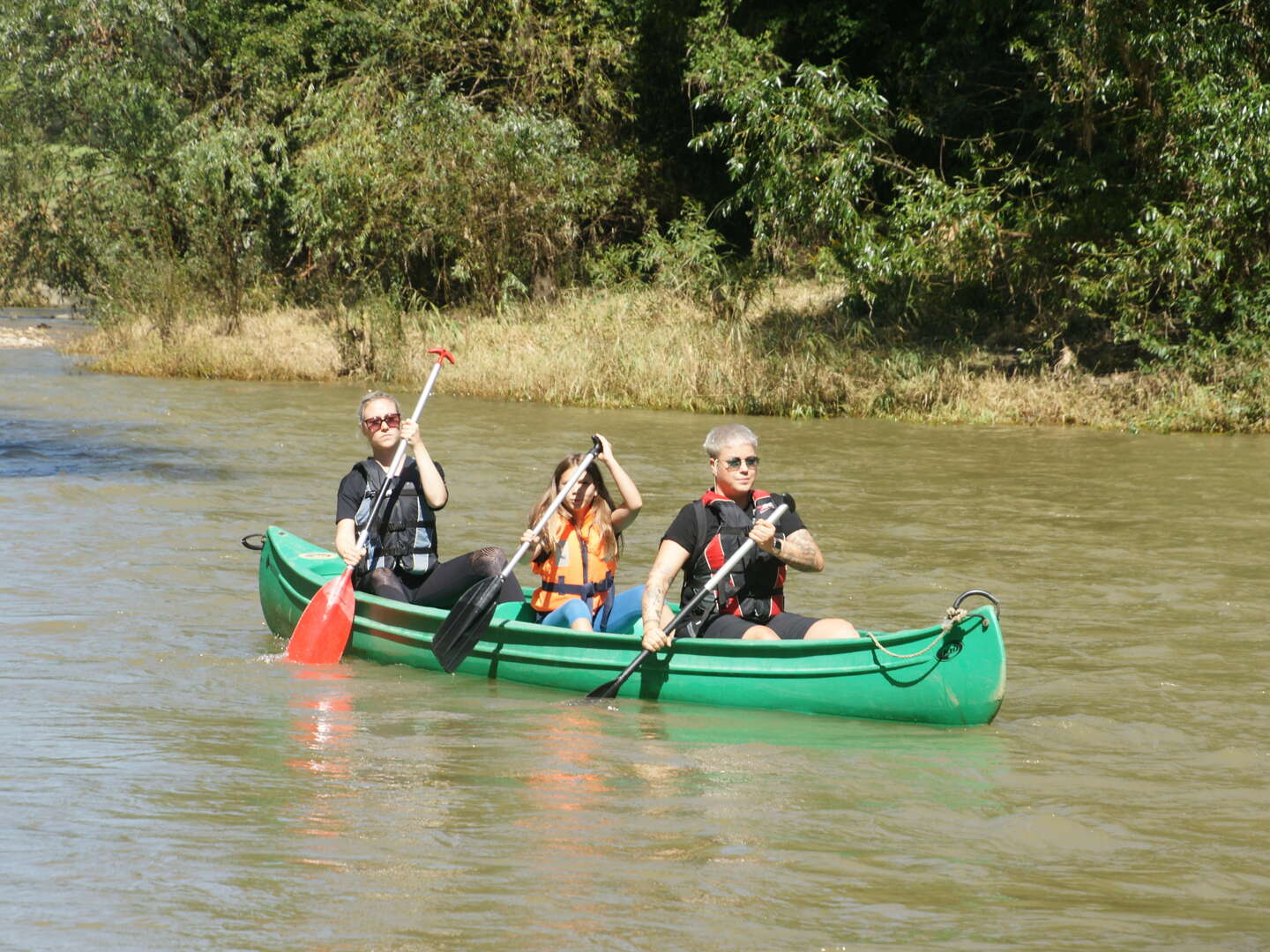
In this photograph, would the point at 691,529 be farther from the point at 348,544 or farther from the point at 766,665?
the point at 348,544

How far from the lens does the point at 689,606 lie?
5.69 m

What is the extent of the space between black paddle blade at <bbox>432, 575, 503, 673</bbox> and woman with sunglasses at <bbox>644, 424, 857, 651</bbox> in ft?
2.61

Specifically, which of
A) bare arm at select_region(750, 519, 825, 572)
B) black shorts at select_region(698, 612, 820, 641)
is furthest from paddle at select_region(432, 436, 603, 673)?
bare arm at select_region(750, 519, 825, 572)

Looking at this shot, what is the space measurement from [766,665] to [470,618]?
1265mm

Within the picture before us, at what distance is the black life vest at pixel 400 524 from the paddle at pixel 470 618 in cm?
67

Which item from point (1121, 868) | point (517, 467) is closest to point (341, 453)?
point (517, 467)

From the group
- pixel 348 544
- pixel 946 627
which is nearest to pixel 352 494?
pixel 348 544

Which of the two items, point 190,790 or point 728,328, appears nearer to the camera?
point 190,790

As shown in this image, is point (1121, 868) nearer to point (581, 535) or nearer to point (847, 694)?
point (847, 694)

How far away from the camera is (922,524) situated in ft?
33.9

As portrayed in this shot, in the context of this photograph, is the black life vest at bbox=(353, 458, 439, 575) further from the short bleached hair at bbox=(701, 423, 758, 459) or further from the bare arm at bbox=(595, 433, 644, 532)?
the short bleached hair at bbox=(701, 423, 758, 459)

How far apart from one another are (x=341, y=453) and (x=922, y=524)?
5361 mm

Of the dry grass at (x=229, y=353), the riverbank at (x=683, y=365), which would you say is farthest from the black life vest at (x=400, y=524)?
the dry grass at (x=229, y=353)

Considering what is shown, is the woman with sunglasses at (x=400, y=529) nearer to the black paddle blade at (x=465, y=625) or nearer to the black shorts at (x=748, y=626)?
the black paddle blade at (x=465, y=625)
